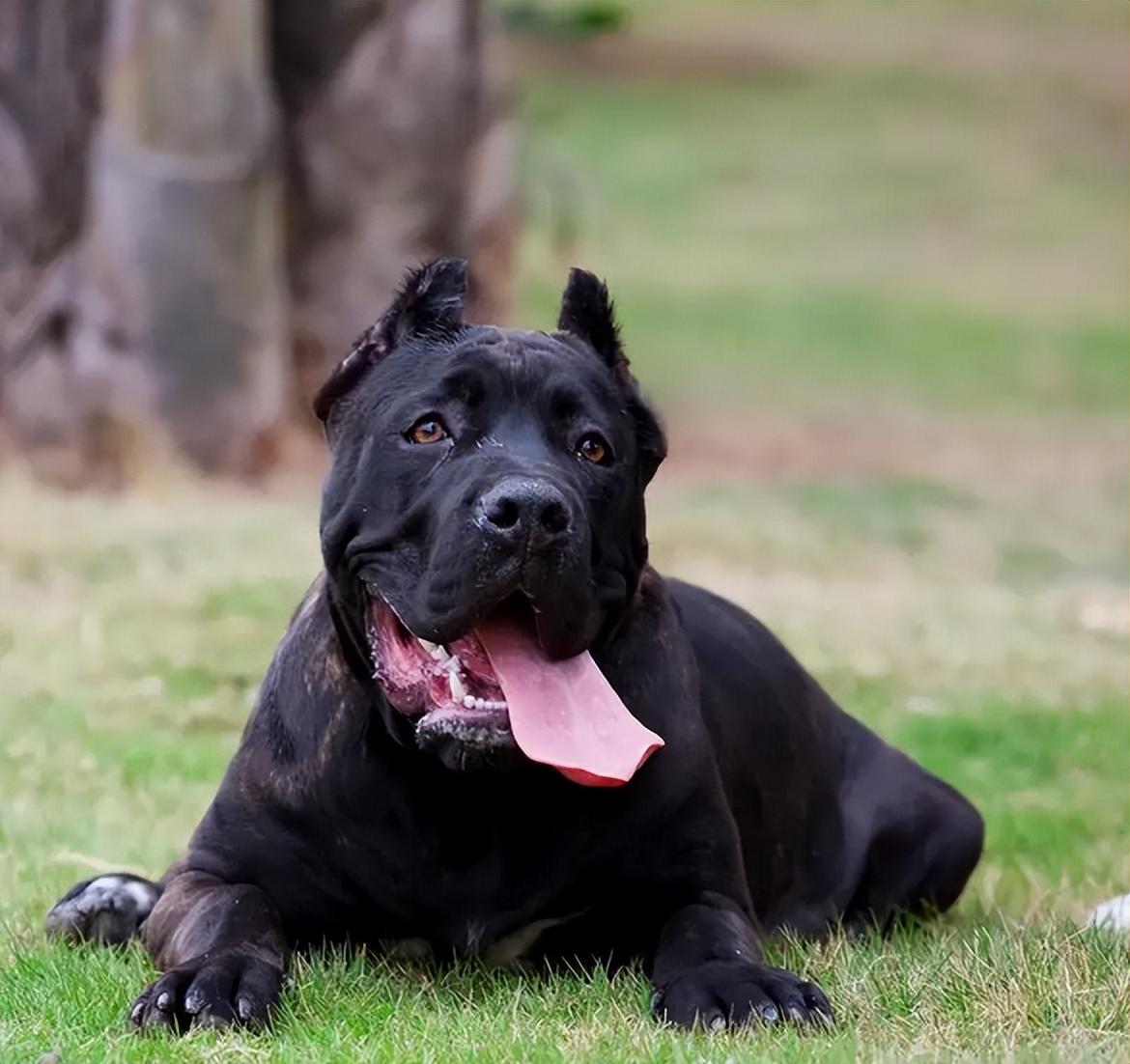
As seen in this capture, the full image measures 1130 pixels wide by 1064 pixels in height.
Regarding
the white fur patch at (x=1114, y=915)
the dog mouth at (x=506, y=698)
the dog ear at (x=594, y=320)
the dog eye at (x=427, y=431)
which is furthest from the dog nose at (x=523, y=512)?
the white fur patch at (x=1114, y=915)

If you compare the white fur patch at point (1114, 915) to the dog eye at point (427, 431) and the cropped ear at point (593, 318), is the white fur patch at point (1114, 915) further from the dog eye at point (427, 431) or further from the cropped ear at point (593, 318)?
the dog eye at point (427, 431)

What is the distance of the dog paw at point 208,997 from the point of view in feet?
14.8

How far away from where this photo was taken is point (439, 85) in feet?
49.6

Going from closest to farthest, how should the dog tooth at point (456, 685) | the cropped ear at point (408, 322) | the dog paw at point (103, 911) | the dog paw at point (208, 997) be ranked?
the dog paw at point (208, 997), the dog tooth at point (456, 685), the cropped ear at point (408, 322), the dog paw at point (103, 911)

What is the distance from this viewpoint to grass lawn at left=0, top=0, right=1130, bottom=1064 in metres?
4.71

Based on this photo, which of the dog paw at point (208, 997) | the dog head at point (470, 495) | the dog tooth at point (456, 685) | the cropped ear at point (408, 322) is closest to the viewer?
the dog paw at point (208, 997)

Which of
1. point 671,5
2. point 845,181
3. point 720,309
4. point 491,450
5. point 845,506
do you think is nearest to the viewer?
point 491,450

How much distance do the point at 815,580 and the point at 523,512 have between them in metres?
7.44

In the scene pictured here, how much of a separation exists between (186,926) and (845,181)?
102 ft

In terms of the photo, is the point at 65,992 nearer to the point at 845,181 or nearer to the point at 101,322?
the point at 101,322

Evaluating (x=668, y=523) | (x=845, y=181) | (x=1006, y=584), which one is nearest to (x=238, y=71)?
(x=668, y=523)

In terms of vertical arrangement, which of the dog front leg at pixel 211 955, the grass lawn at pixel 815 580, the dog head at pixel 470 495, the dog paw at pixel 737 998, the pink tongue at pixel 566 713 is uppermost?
the dog head at pixel 470 495

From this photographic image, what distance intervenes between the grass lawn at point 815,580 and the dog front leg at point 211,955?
95 millimetres

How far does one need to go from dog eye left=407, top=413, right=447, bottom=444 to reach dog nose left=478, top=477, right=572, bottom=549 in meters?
0.35
